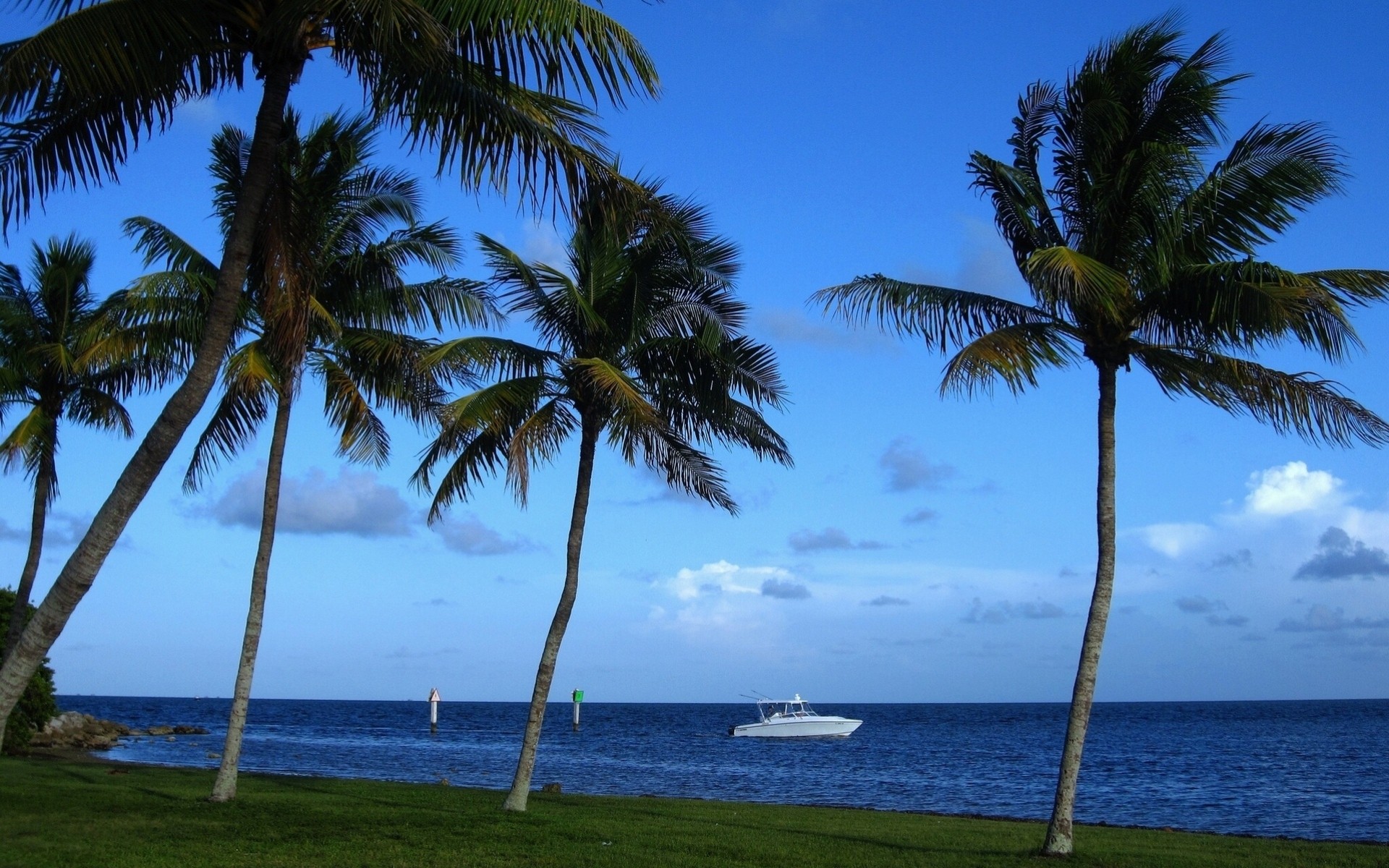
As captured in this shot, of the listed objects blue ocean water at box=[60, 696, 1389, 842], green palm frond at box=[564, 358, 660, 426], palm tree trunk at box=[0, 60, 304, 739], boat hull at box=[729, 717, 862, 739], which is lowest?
blue ocean water at box=[60, 696, 1389, 842]

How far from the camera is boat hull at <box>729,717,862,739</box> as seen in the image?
64562 millimetres

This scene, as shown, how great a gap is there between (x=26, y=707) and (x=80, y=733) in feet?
65.9

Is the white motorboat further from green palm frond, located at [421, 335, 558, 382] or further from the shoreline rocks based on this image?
green palm frond, located at [421, 335, 558, 382]

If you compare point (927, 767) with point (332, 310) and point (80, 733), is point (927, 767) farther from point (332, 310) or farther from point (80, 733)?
point (332, 310)

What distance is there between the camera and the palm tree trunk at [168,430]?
21.9 feet

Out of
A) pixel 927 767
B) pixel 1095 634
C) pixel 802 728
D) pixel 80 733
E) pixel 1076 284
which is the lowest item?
pixel 927 767

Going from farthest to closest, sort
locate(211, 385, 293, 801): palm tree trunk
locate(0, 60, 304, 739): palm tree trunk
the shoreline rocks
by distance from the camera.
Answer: the shoreline rocks, locate(211, 385, 293, 801): palm tree trunk, locate(0, 60, 304, 739): palm tree trunk

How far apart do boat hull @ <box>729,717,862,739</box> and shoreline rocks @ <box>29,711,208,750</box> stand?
3125 cm

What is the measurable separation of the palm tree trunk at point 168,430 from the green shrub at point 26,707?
20402mm

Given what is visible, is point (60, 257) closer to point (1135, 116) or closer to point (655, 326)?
point (655, 326)

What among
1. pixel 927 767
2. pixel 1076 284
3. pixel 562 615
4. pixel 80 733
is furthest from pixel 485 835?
pixel 927 767

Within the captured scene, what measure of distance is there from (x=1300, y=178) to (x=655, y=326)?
27.7ft

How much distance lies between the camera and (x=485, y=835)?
13.5 metres

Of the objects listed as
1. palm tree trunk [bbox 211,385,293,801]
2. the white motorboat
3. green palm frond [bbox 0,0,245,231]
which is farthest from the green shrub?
the white motorboat
